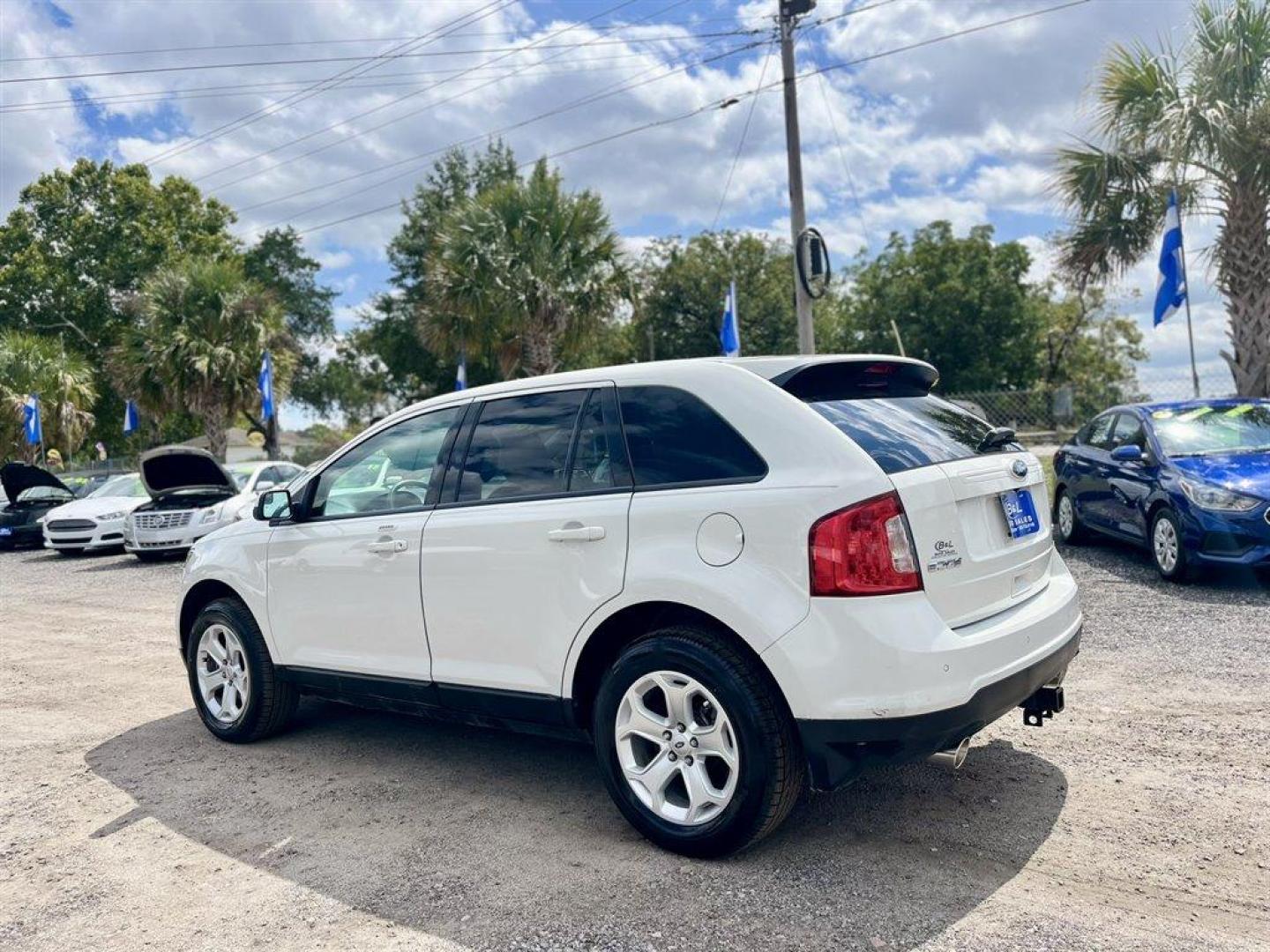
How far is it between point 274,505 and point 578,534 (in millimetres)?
2089

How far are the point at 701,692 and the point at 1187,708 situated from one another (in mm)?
3009

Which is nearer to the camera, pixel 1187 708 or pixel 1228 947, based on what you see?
pixel 1228 947

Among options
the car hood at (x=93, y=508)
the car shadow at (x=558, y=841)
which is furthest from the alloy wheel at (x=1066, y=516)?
the car hood at (x=93, y=508)

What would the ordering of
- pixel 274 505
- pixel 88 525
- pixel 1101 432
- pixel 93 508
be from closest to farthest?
pixel 274 505, pixel 1101 432, pixel 88 525, pixel 93 508

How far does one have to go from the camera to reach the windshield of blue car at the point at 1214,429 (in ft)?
28.4

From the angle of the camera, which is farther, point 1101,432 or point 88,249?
point 88,249

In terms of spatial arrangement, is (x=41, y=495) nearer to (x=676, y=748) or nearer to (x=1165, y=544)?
(x=1165, y=544)

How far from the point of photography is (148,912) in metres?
3.44

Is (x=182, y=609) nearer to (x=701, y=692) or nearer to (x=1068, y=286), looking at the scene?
(x=701, y=692)

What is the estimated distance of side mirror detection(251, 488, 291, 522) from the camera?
199 inches

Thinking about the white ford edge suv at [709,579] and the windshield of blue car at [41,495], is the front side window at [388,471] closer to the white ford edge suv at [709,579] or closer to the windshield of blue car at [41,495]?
the white ford edge suv at [709,579]

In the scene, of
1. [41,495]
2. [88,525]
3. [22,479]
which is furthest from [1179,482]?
[41,495]

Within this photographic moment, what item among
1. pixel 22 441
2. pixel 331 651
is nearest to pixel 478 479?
pixel 331 651

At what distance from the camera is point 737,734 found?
3352 mm
